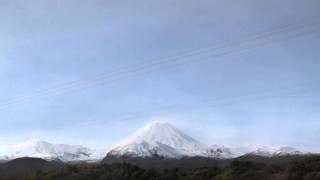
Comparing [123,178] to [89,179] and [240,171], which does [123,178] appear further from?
[240,171]

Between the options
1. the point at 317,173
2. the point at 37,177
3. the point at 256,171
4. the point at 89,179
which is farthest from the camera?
the point at 37,177

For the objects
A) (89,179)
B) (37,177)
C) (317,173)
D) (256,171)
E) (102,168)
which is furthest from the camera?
(37,177)

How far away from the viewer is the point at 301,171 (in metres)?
69.9

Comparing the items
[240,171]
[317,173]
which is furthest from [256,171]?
[317,173]

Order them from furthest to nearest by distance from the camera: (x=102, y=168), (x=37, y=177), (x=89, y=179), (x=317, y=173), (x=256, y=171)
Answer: (x=37, y=177), (x=102, y=168), (x=89, y=179), (x=256, y=171), (x=317, y=173)

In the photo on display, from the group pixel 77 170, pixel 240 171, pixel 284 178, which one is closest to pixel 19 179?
pixel 77 170

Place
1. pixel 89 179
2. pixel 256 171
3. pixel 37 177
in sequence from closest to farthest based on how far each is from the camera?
pixel 256 171
pixel 89 179
pixel 37 177

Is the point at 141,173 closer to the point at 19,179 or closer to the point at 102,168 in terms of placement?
the point at 102,168

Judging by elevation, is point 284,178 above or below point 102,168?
below

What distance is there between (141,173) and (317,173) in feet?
92.9

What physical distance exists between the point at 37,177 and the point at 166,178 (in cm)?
2569

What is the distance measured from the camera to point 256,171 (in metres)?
79.5

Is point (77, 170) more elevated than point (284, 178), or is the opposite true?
point (77, 170)

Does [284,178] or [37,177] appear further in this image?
[37,177]
